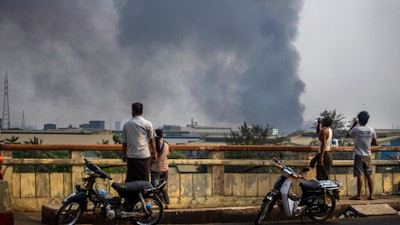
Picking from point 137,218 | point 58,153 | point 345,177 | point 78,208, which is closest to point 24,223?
point 78,208

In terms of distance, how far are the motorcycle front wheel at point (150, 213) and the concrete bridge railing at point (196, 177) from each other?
1.98m

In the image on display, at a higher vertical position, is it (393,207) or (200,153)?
(200,153)

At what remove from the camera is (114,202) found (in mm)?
9172

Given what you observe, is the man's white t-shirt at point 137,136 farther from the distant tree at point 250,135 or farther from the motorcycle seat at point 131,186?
the distant tree at point 250,135

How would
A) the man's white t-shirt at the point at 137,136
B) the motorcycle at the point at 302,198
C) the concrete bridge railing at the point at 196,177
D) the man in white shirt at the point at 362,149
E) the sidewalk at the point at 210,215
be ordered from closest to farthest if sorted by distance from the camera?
the man's white t-shirt at the point at 137,136 → the motorcycle at the point at 302,198 → the sidewalk at the point at 210,215 → the concrete bridge railing at the point at 196,177 → the man in white shirt at the point at 362,149

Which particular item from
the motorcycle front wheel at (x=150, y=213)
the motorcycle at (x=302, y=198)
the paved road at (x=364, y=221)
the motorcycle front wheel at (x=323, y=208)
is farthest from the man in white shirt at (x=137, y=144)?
Answer: the motorcycle front wheel at (x=323, y=208)

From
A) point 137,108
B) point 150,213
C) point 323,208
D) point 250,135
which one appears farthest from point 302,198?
point 250,135

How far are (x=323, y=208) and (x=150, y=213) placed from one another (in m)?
3.24

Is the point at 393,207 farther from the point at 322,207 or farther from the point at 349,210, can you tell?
the point at 322,207

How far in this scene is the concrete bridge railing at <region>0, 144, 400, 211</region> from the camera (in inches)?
436

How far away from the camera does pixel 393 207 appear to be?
1219 centimetres

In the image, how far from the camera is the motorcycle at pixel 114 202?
897 centimetres

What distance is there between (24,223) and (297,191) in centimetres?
560

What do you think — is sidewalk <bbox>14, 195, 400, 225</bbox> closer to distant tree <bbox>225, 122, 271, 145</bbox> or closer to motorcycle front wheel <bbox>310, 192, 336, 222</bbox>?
motorcycle front wheel <bbox>310, 192, 336, 222</bbox>
